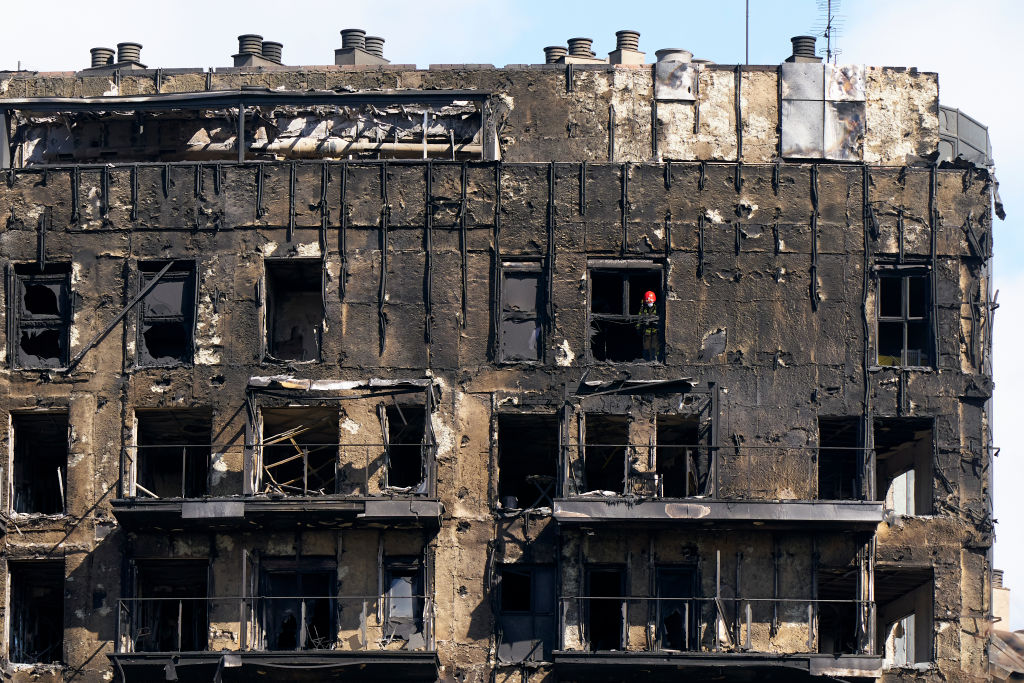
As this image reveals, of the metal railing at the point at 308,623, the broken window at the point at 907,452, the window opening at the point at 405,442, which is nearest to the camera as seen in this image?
the metal railing at the point at 308,623

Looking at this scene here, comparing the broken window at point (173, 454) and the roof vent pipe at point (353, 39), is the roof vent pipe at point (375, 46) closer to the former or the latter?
the roof vent pipe at point (353, 39)

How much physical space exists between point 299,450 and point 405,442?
8.07ft

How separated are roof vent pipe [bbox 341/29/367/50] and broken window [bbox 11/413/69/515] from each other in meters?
12.0

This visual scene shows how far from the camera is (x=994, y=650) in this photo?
62719 mm

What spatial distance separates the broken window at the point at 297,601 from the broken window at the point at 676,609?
23.8ft

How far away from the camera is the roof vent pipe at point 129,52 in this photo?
54.5m

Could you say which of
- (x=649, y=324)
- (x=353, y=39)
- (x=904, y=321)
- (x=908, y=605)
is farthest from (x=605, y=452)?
(x=353, y=39)

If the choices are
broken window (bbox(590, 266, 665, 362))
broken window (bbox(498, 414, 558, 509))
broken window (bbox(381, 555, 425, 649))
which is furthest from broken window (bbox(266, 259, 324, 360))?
broken window (bbox(590, 266, 665, 362))

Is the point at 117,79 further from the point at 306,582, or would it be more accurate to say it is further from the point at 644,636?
the point at 644,636

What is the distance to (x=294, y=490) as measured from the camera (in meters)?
49.1

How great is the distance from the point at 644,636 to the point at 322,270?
1116cm

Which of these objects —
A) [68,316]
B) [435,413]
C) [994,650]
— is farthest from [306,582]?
[994,650]

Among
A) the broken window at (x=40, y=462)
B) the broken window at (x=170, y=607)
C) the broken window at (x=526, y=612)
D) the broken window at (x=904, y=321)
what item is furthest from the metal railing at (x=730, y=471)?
the broken window at (x=40, y=462)

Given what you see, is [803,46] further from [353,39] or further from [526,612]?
[526,612]
